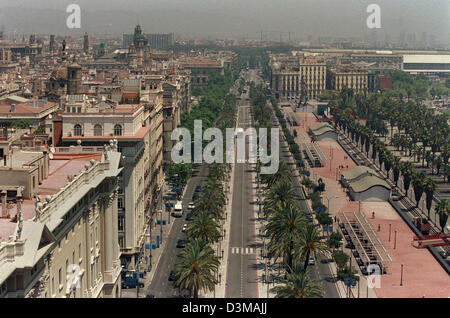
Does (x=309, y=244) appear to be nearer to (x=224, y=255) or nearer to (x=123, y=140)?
(x=224, y=255)

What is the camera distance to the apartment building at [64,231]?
28406 millimetres

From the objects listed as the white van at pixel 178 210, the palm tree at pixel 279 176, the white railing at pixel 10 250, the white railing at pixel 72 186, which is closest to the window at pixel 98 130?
the white railing at pixel 72 186

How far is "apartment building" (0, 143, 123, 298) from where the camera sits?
28.4 m

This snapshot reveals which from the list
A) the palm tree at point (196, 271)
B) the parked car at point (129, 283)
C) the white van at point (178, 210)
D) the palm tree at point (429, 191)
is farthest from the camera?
the palm tree at point (429, 191)

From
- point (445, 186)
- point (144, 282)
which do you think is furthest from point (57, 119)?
point (445, 186)

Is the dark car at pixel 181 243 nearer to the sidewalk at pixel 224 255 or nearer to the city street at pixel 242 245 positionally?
the sidewalk at pixel 224 255

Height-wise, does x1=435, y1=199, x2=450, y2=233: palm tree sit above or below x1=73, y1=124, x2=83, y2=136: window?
below

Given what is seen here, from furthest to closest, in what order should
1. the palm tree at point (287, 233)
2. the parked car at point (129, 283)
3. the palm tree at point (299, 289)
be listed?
the parked car at point (129, 283)
the palm tree at point (287, 233)
the palm tree at point (299, 289)

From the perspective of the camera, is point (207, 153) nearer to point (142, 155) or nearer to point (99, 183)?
point (142, 155)

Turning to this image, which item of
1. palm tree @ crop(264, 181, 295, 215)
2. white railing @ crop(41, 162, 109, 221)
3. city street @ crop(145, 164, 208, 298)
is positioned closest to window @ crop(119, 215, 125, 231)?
city street @ crop(145, 164, 208, 298)

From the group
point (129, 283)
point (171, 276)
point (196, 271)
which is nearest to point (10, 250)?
point (196, 271)

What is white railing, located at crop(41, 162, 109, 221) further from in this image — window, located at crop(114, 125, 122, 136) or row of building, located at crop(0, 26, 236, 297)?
window, located at crop(114, 125, 122, 136)

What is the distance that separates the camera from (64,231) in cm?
3553

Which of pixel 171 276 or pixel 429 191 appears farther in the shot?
pixel 429 191
